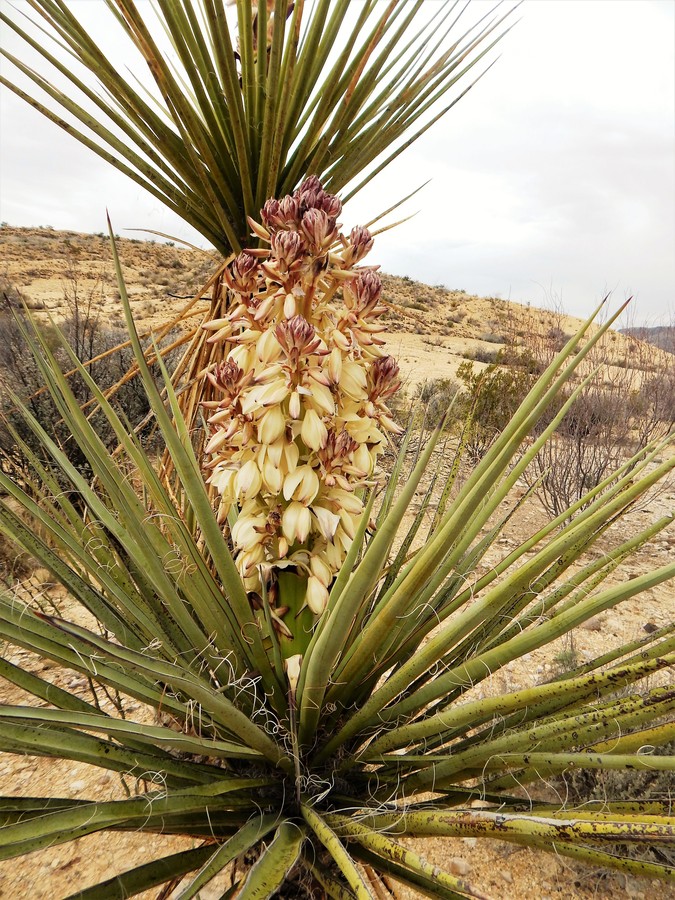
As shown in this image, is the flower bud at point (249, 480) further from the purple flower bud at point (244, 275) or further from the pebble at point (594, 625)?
the pebble at point (594, 625)

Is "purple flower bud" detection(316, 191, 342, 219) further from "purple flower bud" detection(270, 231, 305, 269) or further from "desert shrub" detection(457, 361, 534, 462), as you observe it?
"desert shrub" detection(457, 361, 534, 462)

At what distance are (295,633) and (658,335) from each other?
23.6ft

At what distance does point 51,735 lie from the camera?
768 millimetres

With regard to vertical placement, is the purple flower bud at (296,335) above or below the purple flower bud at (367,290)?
below

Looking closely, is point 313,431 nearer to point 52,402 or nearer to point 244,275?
point 244,275

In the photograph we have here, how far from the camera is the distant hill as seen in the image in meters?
5.73

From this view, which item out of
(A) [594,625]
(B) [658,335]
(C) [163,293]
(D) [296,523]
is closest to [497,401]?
(B) [658,335]

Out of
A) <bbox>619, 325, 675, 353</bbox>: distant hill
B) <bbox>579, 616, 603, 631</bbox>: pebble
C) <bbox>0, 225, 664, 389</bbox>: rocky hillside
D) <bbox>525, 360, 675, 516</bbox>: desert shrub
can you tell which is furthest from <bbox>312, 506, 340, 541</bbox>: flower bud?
<bbox>0, 225, 664, 389</bbox>: rocky hillside

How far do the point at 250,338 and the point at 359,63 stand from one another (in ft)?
3.17

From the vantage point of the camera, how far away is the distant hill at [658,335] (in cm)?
573

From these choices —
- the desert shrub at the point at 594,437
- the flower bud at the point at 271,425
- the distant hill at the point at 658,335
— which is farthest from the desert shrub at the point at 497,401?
the flower bud at the point at 271,425

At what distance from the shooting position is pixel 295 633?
1.07m

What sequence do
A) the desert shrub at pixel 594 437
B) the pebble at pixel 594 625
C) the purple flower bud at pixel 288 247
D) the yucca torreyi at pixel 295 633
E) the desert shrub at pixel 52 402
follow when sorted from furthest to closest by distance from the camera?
1. the desert shrub at pixel 594 437
2. the desert shrub at pixel 52 402
3. the pebble at pixel 594 625
4. the purple flower bud at pixel 288 247
5. the yucca torreyi at pixel 295 633

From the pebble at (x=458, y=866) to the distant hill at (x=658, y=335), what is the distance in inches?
207
